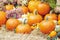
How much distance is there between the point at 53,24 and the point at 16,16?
2.17 ft

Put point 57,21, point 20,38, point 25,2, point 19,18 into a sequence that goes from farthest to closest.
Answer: point 25,2 < point 19,18 < point 57,21 < point 20,38

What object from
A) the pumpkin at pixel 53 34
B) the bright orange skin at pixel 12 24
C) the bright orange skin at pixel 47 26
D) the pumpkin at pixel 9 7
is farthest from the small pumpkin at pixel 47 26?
the pumpkin at pixel 9 7

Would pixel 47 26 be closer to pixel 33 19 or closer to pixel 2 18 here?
pixel 33 19

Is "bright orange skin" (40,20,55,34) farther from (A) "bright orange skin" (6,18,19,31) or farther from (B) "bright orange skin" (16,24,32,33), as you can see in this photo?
(A) "bright orange skin" (6,18,19,31)

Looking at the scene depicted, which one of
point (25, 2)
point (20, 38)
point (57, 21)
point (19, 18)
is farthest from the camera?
point (25, 2)

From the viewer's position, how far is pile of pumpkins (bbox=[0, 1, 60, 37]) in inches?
113

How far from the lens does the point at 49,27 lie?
286cm

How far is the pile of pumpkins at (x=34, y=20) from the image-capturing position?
2871 millimetres

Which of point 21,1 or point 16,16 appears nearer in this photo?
point 16,16

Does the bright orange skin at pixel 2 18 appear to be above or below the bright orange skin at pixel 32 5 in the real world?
below

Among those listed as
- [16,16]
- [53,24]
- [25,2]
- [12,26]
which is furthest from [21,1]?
[53,24]

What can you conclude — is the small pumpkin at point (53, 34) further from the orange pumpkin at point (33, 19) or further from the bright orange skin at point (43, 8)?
the bright orange skin at point (43, 8)

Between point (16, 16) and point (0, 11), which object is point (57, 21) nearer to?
point (16, 16)

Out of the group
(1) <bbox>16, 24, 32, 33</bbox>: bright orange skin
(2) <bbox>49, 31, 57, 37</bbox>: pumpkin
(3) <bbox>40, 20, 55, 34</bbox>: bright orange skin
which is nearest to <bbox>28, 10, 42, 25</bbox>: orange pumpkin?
(1) <bbox>16, 24, 32, 33</bbox>: bright orange skin
